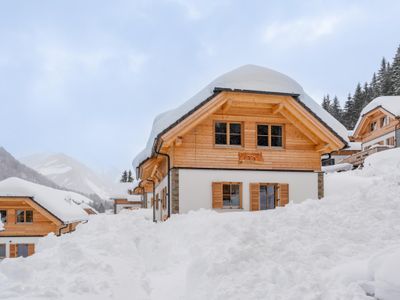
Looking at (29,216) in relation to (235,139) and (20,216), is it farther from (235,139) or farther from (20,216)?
(235,139)

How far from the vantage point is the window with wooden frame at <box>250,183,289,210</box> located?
16422 millimetres

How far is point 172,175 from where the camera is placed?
15.9 metres

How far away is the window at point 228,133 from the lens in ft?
54.5

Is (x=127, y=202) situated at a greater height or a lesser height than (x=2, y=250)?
lesser

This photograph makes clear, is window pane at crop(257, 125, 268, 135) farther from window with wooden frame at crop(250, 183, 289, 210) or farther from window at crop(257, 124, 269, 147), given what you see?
window with wooden frame at crop(250, 183, 289, 210)

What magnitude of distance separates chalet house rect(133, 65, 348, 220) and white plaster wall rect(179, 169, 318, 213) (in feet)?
0.14

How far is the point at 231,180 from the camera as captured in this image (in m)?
16.3

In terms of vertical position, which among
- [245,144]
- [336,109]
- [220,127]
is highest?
[336,109]

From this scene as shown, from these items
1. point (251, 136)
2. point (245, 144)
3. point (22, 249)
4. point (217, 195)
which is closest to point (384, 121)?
point (251, 136)

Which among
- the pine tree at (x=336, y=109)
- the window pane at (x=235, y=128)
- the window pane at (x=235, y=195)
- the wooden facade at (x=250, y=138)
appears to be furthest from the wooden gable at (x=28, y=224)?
the pine tree at (x=336, y=109)

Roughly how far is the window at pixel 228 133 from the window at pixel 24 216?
660 inches

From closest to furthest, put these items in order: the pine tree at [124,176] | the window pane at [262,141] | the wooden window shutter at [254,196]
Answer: the wooden window shutter at [254,196] < the window pane at [262,141] < the pine tree at [124,176]

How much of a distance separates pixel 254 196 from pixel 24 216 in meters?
17.8

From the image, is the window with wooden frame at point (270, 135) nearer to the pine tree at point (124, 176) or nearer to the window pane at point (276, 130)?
the window pane at point (276, 130)
